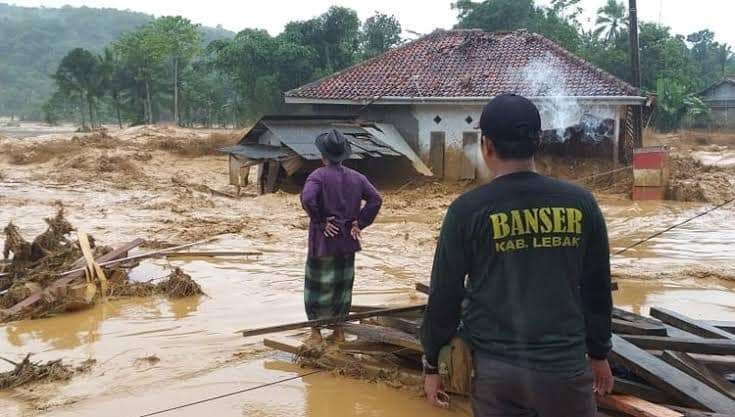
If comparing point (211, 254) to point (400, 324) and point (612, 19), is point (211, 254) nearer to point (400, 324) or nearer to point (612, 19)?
point (400, 324)

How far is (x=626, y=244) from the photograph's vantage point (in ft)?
35.4

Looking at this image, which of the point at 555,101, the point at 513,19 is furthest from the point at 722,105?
the point at 555,101

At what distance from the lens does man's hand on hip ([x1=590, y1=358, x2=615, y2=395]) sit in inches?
102

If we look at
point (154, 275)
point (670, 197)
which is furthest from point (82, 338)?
point (670, 197)

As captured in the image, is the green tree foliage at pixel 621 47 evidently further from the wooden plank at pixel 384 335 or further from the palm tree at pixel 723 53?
the wooden plank at pixel 384 335

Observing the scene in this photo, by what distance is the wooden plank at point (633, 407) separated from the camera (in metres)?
3.18

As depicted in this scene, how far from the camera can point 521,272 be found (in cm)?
231

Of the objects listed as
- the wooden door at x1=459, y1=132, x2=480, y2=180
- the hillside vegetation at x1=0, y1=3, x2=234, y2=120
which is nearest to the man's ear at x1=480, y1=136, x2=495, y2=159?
Result: the wooden door at x1=459, y1=132, x2=480, y2=180

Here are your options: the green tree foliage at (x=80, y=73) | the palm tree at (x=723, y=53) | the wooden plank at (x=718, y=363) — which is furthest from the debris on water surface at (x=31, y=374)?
the palm tree at (x=723, y=53)

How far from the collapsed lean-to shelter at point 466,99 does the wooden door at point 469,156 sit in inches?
1.1

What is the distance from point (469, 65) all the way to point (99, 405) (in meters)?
18.4

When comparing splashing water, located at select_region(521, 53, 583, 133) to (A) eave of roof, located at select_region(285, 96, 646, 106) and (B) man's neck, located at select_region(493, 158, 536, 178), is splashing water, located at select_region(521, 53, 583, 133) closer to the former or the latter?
(A) eave of roof, located at select_region(285, 96, 646, 106)

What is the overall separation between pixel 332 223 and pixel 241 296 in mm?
2967

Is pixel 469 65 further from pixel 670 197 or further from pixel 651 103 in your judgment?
pixel 670 197
